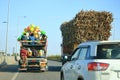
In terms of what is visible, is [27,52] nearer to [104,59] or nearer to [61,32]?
[61,32]

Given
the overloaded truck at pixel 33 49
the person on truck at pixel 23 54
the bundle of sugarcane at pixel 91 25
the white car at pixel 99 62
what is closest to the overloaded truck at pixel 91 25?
the bundle of sugarcane at pixel 91 25

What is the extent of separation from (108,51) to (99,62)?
20.7 inches

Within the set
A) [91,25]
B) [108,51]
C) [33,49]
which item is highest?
[91,25]

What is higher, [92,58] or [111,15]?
[111,15]

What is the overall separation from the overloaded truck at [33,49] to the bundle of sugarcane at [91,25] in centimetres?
328

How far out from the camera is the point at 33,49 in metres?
33.5

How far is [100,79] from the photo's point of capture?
10375 mm

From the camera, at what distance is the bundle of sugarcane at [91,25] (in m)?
30.7

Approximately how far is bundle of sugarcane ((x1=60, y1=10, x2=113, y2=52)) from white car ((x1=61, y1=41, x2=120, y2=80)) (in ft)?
62.0

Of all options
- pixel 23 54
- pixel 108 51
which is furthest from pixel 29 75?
pixel 108 51

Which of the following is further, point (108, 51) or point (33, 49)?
point (33, 49)

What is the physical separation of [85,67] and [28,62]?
846 inches

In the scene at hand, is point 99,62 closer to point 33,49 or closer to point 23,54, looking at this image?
point 23,54

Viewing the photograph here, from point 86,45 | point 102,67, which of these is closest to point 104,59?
point 102,67
